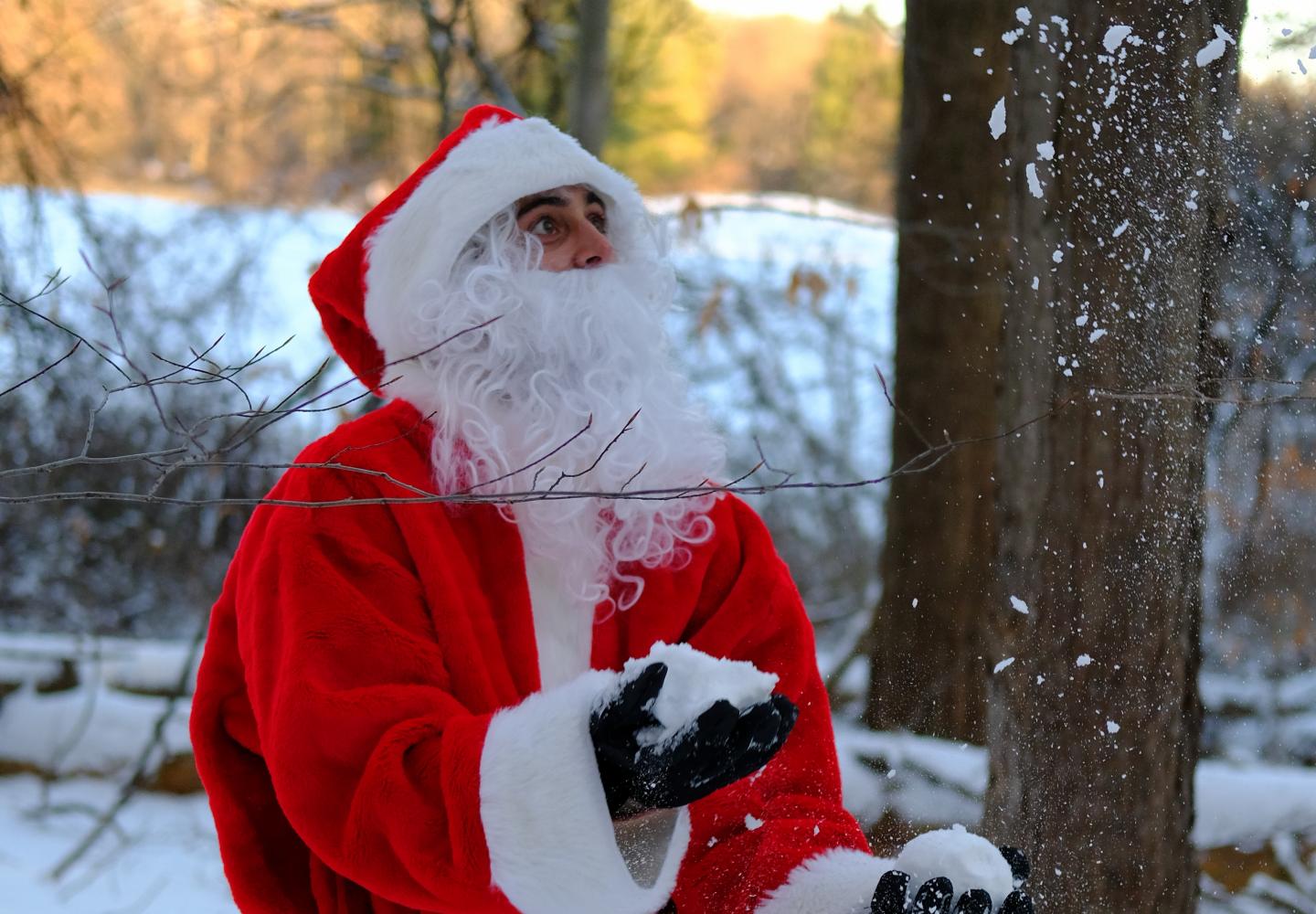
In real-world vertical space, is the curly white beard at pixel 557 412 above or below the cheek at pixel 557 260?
below

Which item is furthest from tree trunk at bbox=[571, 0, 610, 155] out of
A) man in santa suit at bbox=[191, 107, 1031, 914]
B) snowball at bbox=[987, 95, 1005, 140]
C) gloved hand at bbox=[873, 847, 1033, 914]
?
gloved hand at bbox=[873, 847, 1033, 914]

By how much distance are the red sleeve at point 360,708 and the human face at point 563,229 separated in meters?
0.52

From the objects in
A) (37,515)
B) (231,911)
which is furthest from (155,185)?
(231,911)

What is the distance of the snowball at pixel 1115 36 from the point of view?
207 centimetres

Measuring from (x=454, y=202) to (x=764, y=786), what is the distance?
3.39ft

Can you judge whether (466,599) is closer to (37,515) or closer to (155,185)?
(37,515)

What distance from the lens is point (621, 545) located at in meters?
1.86

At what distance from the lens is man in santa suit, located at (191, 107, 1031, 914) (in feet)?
4.62

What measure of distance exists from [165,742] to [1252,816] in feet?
12.8

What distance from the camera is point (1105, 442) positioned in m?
2.16

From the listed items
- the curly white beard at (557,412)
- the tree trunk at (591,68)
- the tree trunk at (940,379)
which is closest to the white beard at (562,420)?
the curly white beard at (557,412)

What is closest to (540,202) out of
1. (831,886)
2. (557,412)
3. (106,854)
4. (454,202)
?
(454,202)

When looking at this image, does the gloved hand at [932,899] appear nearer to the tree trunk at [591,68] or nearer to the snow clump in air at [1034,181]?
the snow clump in air at [1034,181]

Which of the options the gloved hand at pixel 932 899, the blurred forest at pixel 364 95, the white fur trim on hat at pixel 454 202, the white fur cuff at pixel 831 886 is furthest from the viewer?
the blurred forest at pixel 364 95
